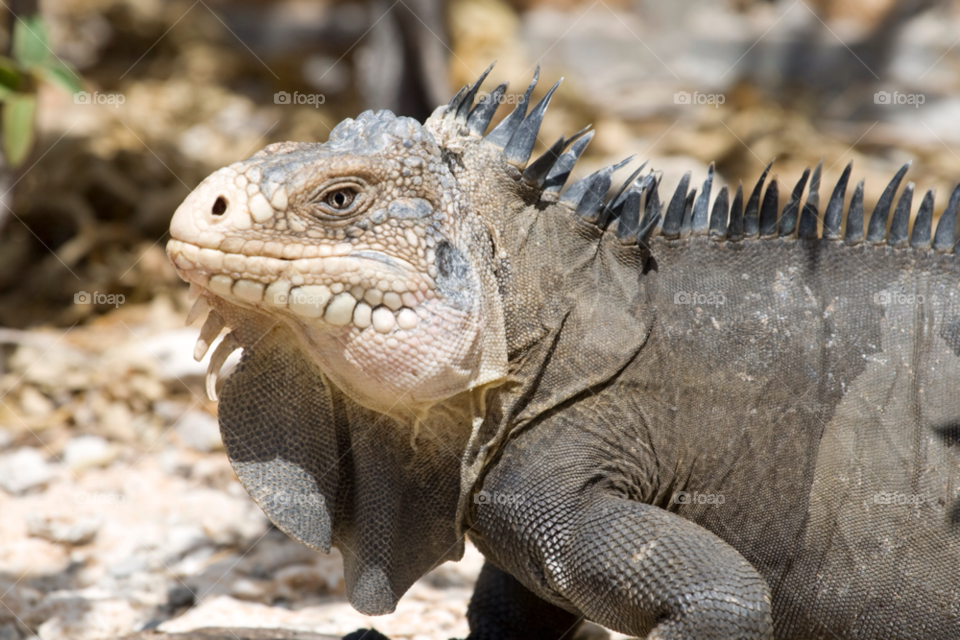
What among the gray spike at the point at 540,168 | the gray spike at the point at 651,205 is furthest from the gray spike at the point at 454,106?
the gray spike at the point at 651,205

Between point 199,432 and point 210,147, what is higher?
point 210,147

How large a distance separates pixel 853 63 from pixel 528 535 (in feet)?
38.2

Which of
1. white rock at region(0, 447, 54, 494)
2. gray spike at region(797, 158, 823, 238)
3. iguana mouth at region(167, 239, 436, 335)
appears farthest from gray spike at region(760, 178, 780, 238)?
white rock at region(0, 447, 54, 494)

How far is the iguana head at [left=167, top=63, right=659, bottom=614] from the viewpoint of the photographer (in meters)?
3.16

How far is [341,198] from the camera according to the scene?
3.26 metres

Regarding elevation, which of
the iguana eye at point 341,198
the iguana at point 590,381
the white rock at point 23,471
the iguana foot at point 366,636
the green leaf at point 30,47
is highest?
the green leaf at point 30,47

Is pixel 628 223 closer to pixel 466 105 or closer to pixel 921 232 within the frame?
pixel 466 105

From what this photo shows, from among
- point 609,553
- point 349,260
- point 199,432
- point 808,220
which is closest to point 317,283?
point 349,260

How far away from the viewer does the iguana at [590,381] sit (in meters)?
3.28

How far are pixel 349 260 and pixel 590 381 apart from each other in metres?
1.06

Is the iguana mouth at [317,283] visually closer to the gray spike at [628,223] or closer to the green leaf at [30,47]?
the gray spike at [628,223]

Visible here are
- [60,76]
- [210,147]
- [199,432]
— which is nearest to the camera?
[60,76]

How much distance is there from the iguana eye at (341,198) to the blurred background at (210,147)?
91.2 inches

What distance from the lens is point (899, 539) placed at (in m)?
3.45
